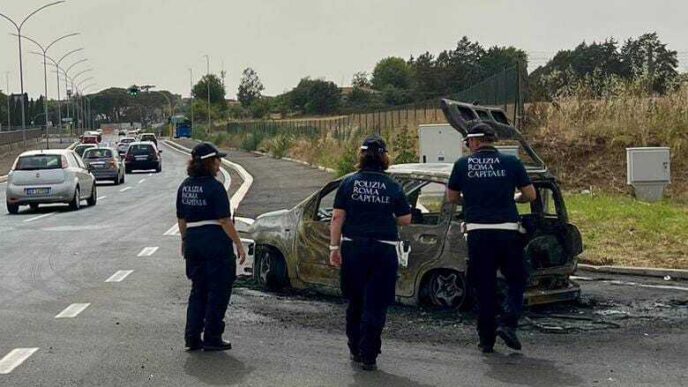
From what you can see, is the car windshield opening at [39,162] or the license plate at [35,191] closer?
the license plate at [35,191]

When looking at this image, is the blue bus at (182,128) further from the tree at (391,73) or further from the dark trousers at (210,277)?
the dark trousers at (210,277)

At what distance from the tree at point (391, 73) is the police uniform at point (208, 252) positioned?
352 feet

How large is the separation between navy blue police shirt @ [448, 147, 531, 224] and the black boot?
0.84m

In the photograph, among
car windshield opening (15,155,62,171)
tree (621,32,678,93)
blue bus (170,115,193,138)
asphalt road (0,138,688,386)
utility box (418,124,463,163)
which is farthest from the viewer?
blue bus (170,115,193,138)

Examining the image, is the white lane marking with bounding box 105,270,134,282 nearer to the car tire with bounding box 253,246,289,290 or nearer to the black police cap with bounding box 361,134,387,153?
the car tire with bounding box 253,246,289,290

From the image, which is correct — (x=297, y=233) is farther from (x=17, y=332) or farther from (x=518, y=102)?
(x=518, y=102)

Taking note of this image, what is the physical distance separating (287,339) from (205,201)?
139cm

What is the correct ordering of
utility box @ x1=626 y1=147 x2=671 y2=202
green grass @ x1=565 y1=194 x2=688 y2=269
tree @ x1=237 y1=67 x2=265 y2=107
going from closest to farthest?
green grass @ x1=565 y1=194 x2=688 y2=269 < utility box @ x1=626 y1=147 x2=671 y2=202 < tree @ x1=237 y1=67 x2=265 y2=107

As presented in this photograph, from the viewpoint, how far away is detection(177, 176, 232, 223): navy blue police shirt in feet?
26.8

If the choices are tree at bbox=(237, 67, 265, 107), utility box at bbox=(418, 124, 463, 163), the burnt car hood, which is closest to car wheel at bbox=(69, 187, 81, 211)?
utility box at bbox=(418, 124, 463, 163)

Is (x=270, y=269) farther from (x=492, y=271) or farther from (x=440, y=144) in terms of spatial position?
(x=440, y=144)

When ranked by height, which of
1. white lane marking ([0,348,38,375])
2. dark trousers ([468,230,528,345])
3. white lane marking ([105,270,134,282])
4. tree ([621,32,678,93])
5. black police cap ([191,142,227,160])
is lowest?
white lane marking ([105,270,134,282])

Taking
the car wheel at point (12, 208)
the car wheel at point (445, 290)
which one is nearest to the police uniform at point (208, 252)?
the car wheel at point (445, 290)

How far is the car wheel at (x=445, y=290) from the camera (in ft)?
31.7
